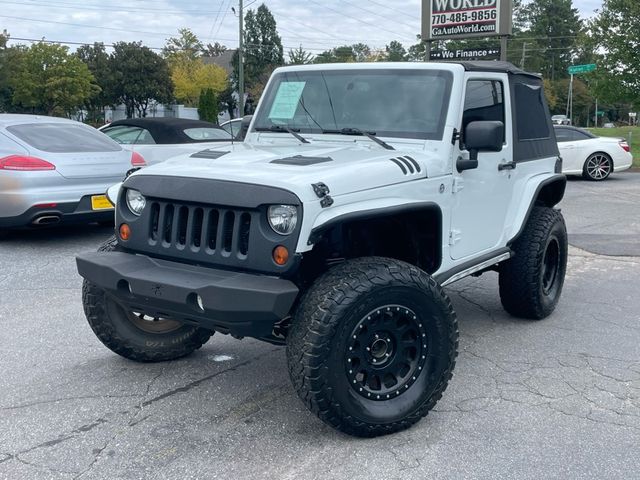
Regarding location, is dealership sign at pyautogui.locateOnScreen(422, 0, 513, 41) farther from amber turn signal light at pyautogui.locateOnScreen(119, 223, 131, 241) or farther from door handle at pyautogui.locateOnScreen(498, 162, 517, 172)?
amber turn signal light at pyautogui.locateOnScreen(119, 223, 131, 241)

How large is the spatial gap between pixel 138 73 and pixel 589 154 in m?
50.3

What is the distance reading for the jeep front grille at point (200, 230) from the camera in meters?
3.45

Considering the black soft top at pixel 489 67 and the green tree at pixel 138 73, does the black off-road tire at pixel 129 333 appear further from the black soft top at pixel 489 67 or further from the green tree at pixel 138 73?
the green tree at pixel 138 73

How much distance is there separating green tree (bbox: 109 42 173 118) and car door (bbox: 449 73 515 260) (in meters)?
58.7

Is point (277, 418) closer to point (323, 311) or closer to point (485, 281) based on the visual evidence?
point (323, 311)

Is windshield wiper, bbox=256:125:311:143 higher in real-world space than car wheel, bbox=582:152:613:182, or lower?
higher

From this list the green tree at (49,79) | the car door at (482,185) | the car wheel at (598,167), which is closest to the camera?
the car door at (482,185)

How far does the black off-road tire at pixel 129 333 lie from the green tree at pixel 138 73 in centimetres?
5890

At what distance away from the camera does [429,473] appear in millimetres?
3270

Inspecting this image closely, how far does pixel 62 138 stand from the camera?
8.48 meters

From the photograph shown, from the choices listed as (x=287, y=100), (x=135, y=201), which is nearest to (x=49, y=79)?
(x=287, y=100)

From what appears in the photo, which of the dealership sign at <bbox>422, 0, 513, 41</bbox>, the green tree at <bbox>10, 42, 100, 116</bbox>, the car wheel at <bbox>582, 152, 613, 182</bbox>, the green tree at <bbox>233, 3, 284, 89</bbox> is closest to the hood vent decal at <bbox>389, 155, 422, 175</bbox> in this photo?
the car wheel at <bbox>582, 152, 613, 182</bbox>

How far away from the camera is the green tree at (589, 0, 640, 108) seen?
22.8 metres

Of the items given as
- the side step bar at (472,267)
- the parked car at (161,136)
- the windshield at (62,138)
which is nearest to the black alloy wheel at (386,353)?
the side step bar at (472,267)
